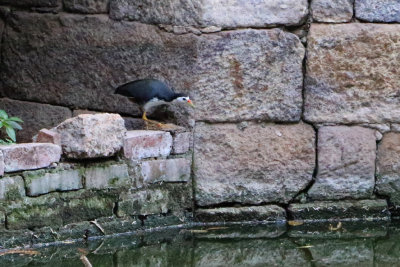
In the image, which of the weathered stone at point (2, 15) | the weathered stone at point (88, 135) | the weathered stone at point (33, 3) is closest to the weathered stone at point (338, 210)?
the weathered stone at point (88, 135)

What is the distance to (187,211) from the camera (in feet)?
16.9

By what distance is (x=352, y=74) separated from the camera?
519 centimetres

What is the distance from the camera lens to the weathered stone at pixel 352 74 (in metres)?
5.14

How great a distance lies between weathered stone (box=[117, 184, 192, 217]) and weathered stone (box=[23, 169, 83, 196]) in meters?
0.35

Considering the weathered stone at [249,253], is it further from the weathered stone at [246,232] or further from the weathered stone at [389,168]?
the weathered stone at [389,168]

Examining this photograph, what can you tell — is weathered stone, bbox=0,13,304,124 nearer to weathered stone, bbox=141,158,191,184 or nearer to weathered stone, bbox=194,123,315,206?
weathered stone, bbox=194,123,315,206

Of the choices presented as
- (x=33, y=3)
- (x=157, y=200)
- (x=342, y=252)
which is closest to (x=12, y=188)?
(x=157, y=200)

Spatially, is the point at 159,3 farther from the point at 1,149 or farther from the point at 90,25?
the point at 1,149

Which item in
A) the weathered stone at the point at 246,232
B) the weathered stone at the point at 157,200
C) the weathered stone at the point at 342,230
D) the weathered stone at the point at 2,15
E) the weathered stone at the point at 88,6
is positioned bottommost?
the weathered stone at the point at 246,232

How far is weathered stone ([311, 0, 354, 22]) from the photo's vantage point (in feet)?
16.8

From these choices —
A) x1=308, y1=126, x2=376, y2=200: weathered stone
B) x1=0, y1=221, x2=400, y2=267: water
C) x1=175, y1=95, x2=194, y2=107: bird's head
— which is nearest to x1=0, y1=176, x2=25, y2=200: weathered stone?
x1=0, y1=221, x2=400, y2=267: water

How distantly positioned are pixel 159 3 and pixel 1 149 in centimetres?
145

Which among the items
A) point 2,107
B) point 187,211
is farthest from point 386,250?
point 2,107

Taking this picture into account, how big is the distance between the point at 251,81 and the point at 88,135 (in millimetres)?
1177
